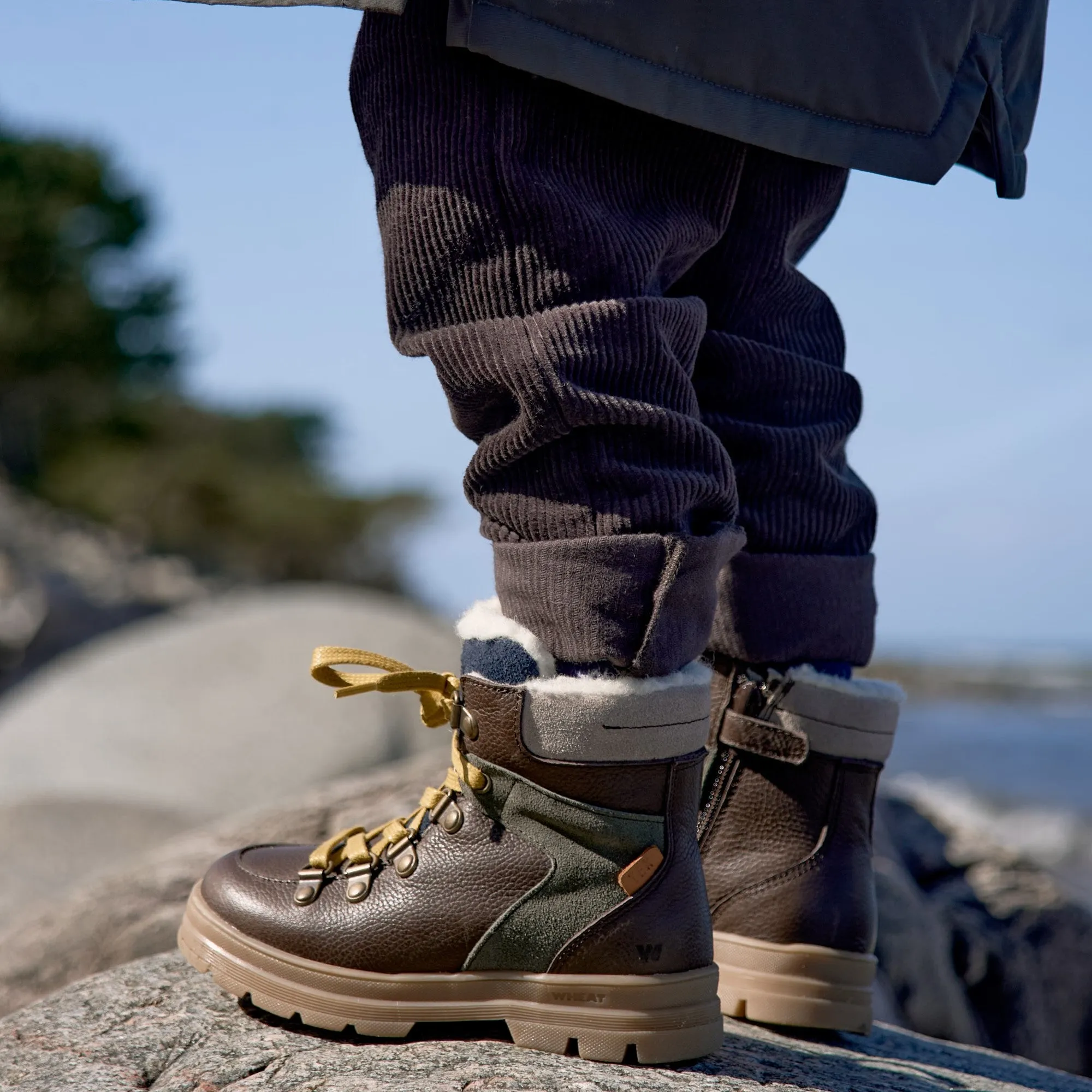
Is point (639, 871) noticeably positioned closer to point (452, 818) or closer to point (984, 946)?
point (452, 818)

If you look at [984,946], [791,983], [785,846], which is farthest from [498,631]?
[984,946]

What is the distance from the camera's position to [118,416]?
2198 cm

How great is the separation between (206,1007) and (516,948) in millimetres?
434

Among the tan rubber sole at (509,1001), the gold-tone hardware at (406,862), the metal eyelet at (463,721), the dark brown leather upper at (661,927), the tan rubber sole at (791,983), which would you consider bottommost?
the tan rubber sole at (791,983)

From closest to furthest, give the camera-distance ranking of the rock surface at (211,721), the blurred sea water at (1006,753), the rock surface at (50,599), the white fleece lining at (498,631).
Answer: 1. the white fleece lining at (498,631)
2. the rock surface at (211,721)
3. the blurred sea water at (1006,753)
4. the rock surface at (50,599)

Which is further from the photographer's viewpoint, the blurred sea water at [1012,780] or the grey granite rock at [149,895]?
the blurred sea water at [1012,780]

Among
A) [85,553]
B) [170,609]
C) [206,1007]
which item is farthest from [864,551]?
[85,553]

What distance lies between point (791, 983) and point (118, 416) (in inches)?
877

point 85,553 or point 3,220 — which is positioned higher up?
point 3,220

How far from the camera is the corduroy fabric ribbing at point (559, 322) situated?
1198 millimetres

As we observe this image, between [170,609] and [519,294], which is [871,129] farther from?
[170,609]

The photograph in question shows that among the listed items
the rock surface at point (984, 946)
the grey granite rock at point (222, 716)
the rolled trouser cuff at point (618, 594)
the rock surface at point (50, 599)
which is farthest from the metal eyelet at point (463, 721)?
the rock surface at point (50, 599)

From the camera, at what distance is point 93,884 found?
2.29m

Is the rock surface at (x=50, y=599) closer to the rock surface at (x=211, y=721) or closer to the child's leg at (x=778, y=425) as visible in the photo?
the rock surface at (x=211, y=721)
